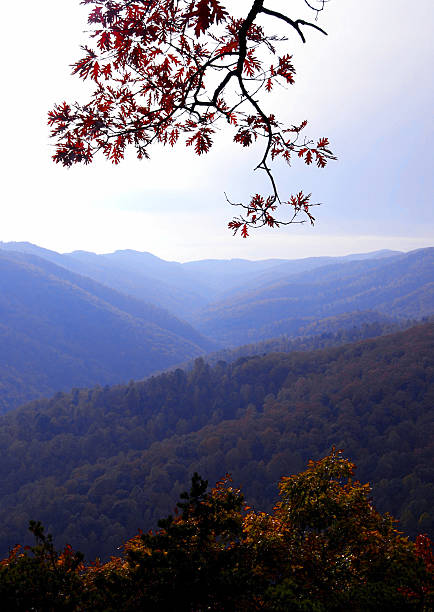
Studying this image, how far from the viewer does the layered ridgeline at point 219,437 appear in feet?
227

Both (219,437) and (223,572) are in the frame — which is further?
(219,437)

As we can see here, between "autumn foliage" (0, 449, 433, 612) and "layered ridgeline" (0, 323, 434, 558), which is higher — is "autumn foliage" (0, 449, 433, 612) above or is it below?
above

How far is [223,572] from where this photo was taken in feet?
17.6

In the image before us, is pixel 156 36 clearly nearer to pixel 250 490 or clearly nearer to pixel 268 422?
pixel 250 490

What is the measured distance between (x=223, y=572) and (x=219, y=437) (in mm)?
90950

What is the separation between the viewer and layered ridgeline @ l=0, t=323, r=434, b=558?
6925 cm

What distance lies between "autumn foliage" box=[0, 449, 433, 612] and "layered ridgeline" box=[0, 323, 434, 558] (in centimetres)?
4690

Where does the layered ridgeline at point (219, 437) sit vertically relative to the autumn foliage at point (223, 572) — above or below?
below

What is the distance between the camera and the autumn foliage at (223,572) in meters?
5.13

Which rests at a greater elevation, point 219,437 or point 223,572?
point 223,572

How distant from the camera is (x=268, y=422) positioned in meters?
99.8

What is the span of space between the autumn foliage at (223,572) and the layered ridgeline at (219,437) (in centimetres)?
4690

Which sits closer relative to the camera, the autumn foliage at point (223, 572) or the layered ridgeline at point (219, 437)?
the autumn foliage at point (223, 572)

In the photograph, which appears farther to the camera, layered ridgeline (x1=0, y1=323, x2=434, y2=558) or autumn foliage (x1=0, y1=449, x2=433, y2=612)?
layered ridgeline (x1=0, y1=323, x2=434, y2=558)
